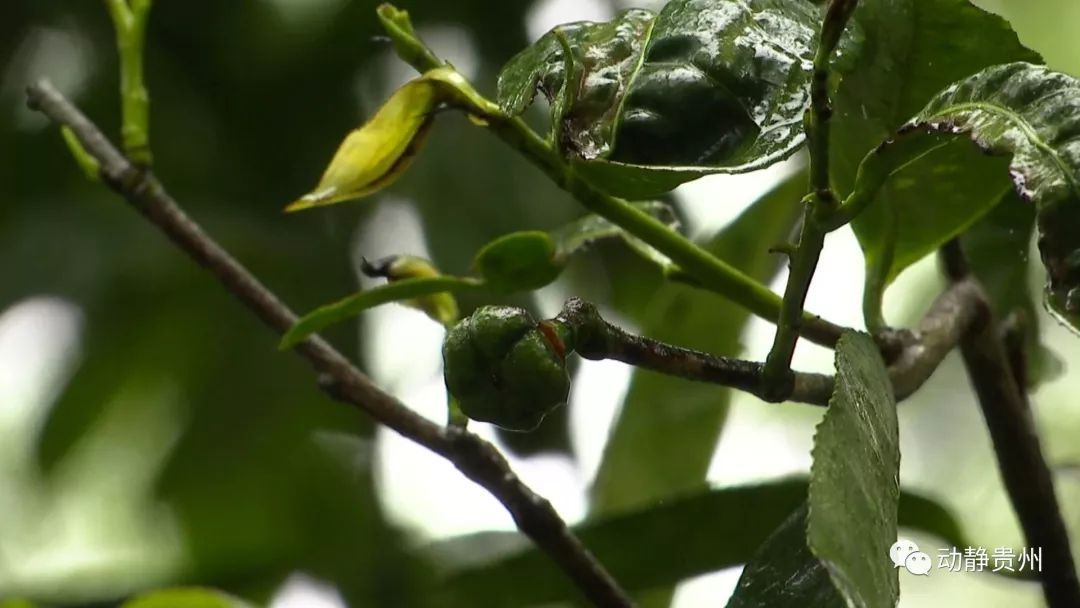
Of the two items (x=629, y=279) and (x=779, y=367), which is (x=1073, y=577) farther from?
(x=629, y=279)

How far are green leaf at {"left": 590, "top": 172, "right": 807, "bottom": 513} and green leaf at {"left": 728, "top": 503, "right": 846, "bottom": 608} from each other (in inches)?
10.8

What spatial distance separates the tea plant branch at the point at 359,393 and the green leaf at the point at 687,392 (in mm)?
183

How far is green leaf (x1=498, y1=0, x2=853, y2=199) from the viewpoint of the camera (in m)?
0.29

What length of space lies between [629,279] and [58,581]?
552 mm

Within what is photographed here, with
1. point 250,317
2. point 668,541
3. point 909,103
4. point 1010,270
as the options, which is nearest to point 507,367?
point 909,103

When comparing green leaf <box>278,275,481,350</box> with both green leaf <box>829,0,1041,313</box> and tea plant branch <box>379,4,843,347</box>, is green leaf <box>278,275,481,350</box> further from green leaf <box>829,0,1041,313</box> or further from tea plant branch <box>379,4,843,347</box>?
green leaf <box>829,0,1041,313</box>

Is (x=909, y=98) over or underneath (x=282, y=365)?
underneath

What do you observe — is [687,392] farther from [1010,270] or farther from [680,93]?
[680,93]

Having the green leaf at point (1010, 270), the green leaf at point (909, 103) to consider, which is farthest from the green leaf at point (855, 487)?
the green leaf at point (1010, 270)

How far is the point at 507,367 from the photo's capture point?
256mm

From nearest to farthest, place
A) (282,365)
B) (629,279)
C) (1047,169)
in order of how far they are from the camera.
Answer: (1047,169)
(629,279)
(282,365)

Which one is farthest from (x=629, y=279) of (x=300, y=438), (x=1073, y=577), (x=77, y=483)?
(x=77, y=483)

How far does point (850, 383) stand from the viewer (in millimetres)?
262

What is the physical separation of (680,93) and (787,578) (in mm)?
149
